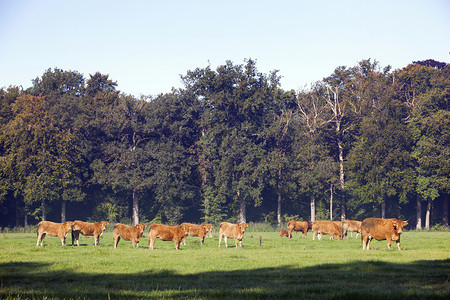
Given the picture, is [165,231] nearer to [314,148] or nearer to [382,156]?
[382,156]

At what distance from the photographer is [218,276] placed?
18.6m

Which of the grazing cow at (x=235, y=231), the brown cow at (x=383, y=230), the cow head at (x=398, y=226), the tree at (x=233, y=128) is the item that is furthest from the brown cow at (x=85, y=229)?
the tree at (x=233, y=128)

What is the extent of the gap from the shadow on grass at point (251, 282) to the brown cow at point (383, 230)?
810 centimetres

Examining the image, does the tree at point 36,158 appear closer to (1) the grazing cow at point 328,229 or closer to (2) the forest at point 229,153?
(2) the forest at point 229,153

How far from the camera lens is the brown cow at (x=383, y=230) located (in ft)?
99.2

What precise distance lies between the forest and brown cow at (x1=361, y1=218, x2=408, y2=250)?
3860 cm

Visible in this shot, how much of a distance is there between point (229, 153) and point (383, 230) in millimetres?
42567

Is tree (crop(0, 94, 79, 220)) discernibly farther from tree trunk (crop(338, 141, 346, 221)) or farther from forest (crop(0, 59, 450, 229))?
tree trunk (crop(338, 141, 346, 221))

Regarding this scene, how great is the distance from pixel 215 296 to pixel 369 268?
8.26 meters

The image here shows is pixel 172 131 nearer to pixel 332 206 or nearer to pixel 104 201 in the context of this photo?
pixel 104 201

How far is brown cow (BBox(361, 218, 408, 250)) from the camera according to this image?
30250 mm

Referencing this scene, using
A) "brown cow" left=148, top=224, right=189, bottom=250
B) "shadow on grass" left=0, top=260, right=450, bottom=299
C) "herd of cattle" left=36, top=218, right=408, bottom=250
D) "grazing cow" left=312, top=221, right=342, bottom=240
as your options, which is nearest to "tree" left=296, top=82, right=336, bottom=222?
"grazing cow" left=312, top=221, right=342, bottom=240

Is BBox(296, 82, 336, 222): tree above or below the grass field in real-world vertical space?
above

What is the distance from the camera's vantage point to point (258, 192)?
71000 mm
